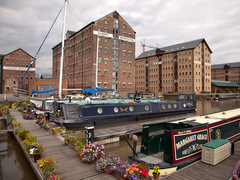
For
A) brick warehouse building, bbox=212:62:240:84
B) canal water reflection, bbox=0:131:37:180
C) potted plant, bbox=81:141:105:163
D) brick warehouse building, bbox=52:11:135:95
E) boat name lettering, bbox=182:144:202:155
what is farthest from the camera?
brick warehouse building, bbox=212:62:240:84

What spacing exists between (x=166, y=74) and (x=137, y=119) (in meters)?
59.7

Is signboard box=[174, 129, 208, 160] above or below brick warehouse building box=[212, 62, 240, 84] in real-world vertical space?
below

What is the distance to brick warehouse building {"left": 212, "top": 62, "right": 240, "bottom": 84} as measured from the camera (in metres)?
112

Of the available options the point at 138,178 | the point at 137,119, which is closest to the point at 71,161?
the point at 138,178

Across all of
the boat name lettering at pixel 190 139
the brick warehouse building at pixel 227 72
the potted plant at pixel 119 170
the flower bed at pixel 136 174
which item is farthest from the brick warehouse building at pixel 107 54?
the brick warehouse building at pixel 227 72

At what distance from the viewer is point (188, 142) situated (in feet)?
25.3

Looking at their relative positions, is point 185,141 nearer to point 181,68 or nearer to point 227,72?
point 181,68

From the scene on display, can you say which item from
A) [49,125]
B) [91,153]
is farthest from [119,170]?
[49,125]

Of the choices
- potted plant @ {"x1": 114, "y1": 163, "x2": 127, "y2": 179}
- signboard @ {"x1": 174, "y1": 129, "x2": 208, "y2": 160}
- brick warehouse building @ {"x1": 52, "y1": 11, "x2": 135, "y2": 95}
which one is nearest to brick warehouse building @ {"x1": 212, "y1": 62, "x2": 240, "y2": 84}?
brick warehouse building @ {"x1": 52, "y1": 11, "x2": 135, "y2": 95}

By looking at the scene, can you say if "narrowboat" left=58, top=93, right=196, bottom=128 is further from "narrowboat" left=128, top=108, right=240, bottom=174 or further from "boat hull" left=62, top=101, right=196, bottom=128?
"narrowboat" left=128, top=108, right=240, bottom=174

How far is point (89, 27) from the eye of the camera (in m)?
50.3

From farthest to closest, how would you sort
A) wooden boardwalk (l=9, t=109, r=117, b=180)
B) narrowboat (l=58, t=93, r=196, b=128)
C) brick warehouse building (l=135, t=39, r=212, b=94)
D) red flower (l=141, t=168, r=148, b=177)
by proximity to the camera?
brick warehouse building (l=135, t=39, r=212, b=94) < narrowboat (l=58, t=93, r=196, b=128) < wooden boardwalk (l=9, t=109, r=117, b=180) < red flower (l=141, t=168, r=148, b=177)

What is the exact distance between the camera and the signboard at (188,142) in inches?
286

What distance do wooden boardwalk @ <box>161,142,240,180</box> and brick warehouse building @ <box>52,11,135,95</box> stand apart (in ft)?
141
